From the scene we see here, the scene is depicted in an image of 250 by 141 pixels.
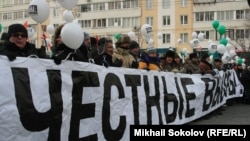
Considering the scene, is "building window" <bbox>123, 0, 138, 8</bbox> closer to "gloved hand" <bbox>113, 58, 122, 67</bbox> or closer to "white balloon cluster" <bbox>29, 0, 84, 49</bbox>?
"white balloon cluster" <bbox>29, 0, 84, 49</bbox>

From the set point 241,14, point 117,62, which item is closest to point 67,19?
point 117,62

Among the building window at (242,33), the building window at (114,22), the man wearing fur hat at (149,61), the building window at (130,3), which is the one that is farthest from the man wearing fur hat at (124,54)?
the building window at (114,22)

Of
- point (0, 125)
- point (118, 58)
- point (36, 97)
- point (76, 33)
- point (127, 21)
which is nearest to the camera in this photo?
point (0, 125)

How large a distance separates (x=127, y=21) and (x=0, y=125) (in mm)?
59307

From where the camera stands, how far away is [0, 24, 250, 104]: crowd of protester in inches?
196

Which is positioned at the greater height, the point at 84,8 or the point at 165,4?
the point at 84,8

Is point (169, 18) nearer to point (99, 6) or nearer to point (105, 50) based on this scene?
point (99, 6)

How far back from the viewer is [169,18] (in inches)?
2351

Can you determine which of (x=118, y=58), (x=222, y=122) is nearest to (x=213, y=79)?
(x=222, y=122)

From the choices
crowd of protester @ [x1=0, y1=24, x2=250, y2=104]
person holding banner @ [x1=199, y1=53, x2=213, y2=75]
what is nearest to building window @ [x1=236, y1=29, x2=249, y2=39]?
crowd of protester @ [x1=0, y1=24, x2=250, y2=104]

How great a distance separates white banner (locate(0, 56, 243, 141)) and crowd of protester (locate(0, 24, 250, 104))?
0.69 feet

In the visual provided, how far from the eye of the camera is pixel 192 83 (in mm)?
10188

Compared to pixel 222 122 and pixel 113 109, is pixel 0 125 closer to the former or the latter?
pixel 113 109

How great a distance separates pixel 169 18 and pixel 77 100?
182ft
